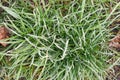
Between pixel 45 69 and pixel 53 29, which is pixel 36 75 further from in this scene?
pixel 53 29

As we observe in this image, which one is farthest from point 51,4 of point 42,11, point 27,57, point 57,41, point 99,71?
point 99,71

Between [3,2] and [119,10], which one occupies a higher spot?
[3,2]

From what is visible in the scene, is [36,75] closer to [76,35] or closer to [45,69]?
[45,69]

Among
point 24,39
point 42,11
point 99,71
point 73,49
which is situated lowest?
point 99,71

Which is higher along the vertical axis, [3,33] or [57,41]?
[3,33]

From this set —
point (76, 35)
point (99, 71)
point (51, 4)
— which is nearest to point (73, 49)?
point (76, 35)

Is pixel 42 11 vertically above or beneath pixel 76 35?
above
